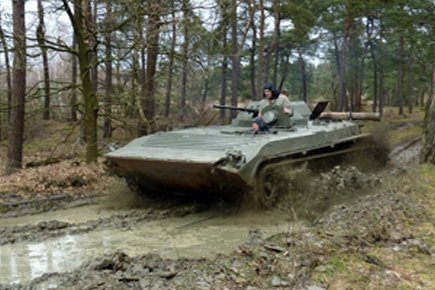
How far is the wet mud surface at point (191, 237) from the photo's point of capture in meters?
4.61

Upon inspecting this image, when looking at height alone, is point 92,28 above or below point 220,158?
above

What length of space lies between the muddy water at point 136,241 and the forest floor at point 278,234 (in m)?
0.14

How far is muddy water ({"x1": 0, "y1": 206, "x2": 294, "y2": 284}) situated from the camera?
566 cm

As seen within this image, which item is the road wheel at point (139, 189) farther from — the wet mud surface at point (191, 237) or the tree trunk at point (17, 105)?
the tree trunk at point (17, 105)

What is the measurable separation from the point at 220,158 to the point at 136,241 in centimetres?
173

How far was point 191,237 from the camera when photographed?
22.9 ft

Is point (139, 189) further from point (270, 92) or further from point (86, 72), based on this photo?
point (86, 72)

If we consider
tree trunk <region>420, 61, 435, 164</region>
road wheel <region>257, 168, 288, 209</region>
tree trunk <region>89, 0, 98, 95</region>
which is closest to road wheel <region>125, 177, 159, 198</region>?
road wheel <region>257, 168, 288, 209</region>

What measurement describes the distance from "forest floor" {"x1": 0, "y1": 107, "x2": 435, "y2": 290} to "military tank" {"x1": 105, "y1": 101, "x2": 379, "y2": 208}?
31cm

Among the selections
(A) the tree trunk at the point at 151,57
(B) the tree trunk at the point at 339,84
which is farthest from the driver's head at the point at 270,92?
(B) the tree trunk at the point at 339,84

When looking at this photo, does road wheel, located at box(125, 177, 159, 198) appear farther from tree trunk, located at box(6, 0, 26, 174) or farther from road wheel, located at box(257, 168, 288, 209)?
tree trunk, located at box(6, 0, 26, 174)

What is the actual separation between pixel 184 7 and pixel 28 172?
172 inches

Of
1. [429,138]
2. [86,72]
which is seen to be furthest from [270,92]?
[86,72]

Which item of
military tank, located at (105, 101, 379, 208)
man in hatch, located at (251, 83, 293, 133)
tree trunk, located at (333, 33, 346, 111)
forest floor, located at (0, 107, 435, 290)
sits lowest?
forest floor, located at (0, 107, 435, 290)
